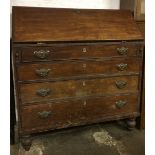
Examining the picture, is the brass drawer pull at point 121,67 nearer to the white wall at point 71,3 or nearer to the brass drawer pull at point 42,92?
the brass drawer pull at point 42,92

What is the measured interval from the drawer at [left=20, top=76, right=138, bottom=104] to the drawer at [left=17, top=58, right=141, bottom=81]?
7cm

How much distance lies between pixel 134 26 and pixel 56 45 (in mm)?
825

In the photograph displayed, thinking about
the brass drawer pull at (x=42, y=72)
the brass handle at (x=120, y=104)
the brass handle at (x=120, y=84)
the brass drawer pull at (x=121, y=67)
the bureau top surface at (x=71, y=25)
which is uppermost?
the bureau top surface at (x=71, y=25)

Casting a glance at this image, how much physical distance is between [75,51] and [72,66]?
133 millimetres

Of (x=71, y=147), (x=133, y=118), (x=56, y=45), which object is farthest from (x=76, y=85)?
(x=133, y=118)

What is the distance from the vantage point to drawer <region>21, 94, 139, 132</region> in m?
2.02

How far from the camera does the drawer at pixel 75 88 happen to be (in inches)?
77.6

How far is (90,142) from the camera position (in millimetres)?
2307

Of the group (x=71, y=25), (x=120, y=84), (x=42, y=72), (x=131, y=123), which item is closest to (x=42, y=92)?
(x=42, y=72)

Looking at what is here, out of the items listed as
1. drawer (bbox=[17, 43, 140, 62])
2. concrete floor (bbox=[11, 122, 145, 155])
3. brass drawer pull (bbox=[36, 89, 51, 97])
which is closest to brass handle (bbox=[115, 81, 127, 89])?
drawer (bbox=[17, 43, 140, 62])

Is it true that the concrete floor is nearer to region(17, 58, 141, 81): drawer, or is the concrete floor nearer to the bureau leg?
the bureau leg

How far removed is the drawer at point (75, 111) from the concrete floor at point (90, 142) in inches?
9.5

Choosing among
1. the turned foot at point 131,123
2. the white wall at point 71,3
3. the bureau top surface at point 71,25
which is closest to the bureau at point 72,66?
the bureau top surface at point 71,25

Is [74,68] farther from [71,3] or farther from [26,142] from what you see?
[71,3]
